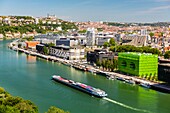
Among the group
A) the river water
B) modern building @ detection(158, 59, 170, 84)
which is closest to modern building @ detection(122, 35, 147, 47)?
the river water

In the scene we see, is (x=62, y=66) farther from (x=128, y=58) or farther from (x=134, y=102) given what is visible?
(x=134, y=102)

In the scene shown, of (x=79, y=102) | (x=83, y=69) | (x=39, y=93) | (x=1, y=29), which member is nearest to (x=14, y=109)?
(x=79, y=102)

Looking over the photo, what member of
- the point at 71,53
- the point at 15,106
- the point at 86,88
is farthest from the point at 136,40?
the point at 15,106

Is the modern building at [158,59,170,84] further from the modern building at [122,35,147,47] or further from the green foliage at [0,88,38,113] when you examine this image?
the modern building at [122,35,147,47]

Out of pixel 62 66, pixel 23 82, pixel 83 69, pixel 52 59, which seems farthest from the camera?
pixel 52 59

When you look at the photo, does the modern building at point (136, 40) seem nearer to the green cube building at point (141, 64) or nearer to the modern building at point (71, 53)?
the modern building at point (71, 53)

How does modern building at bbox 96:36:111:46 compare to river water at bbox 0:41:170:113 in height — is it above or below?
above

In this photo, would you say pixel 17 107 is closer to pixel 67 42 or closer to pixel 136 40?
pixel 67 42

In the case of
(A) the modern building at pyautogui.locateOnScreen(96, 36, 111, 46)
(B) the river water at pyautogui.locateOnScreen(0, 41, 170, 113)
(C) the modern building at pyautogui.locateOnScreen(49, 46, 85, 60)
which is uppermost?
(A) the modern building at pyautogui.locateOnScreen(96, 36, 111, 46)

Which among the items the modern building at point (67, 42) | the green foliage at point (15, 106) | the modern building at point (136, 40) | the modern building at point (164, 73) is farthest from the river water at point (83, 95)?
the modern building at point (136, 40)

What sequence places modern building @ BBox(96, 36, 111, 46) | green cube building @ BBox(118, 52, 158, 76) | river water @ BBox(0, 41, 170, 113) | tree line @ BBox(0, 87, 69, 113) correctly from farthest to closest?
modern building @ BBox(96, 36, 111, 46) → green cube building @ BBox(118, 52, 158, 76) → river water @ BBox(0, 41, 170, 113) → tree line @ BBox(0, 87, 69, 113)
